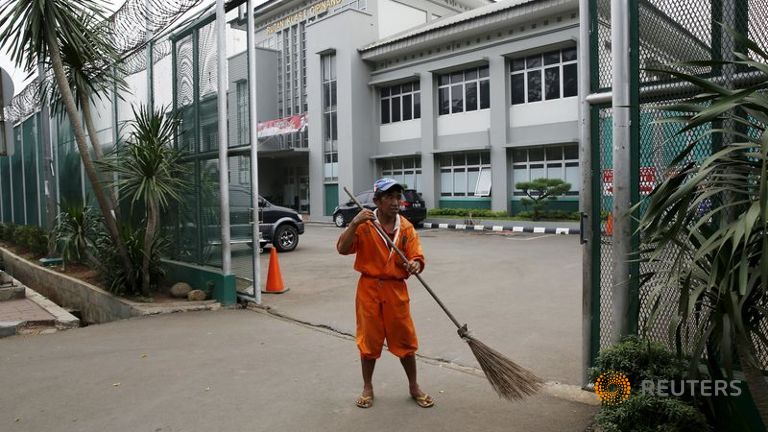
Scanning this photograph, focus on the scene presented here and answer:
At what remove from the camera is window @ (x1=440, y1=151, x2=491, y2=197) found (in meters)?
24.8

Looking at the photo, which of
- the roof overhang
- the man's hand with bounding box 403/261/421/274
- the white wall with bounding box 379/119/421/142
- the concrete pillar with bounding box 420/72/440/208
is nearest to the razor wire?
the man's hand with bounding box 403/261/421/274

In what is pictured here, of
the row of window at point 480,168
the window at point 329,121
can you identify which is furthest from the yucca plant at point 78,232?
the window at point 329,121

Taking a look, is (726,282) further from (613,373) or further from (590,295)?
(590,295)

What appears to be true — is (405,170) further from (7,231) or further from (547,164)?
(7,231)

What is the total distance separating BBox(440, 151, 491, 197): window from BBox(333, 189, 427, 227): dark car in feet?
10.6

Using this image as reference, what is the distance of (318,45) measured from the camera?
29672 millimetres

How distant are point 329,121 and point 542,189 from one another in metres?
12.9

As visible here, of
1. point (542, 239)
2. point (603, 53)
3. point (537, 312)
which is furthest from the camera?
point (542, 239)

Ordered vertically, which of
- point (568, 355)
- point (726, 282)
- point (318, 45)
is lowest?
point (568, 355)

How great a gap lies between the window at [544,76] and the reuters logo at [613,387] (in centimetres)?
1966

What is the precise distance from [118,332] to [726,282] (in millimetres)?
6010

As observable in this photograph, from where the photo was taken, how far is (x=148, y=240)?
776 centimetres

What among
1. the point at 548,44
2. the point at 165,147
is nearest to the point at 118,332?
the point at 165,147

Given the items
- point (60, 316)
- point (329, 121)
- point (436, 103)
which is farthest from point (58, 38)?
point (329, 121)
